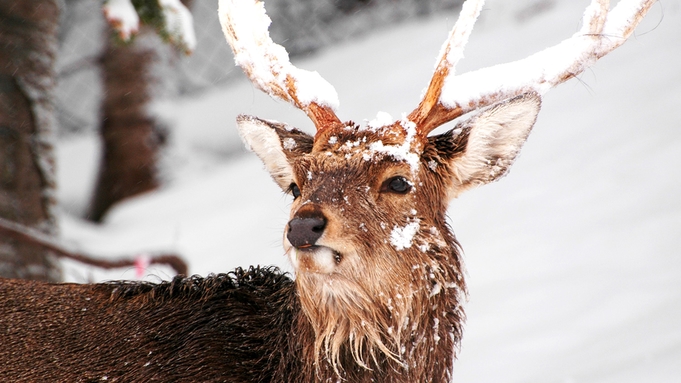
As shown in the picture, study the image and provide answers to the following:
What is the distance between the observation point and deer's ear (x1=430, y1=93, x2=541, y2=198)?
132 inches

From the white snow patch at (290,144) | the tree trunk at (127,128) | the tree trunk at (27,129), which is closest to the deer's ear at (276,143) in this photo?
the white snow patch at (290,144)

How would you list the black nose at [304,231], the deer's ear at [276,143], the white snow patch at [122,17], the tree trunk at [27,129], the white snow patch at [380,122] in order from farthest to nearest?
the tree trunk at [27,129]
the white snow patch at [122,17]
the deer's ear at [276,143]
the white snow patch at [380,122]
the black nose at [304,231]

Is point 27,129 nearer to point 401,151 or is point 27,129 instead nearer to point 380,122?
point 380,122

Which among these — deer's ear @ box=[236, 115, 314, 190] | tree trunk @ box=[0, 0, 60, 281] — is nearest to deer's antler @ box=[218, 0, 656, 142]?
deer's ear @ box=[236, 115, 314, 190]

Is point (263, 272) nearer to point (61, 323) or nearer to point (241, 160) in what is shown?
point (61, 323)

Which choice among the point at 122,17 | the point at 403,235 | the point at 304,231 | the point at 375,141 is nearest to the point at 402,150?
the point at 375,141

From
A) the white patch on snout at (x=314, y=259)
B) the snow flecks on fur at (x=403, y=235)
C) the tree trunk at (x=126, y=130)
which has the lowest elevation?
the white patch on snout at (x=314, y=259)

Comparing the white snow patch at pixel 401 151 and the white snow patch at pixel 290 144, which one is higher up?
the white snow patch at pixel 290 144

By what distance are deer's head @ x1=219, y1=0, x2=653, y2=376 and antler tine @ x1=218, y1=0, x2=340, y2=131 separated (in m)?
0.01

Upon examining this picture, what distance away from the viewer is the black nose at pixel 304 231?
2939 millimetres

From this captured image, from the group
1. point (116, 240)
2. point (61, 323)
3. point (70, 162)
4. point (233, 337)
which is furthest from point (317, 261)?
point (70, 162)

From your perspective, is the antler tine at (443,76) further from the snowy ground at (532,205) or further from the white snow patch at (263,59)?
the snowy ground at (532,205)

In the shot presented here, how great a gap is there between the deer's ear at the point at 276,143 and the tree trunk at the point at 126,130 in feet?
22.2

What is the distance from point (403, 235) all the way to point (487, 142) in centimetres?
59
